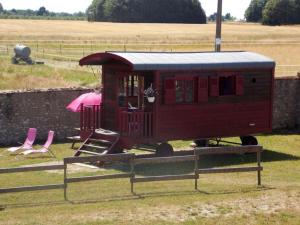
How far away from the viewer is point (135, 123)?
64.4 feet

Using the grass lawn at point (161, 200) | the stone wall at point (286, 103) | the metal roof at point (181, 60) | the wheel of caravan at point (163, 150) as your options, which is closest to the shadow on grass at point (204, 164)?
the grass lawn at point (161, 200)

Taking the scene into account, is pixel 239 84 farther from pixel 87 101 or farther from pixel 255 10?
pixel 255 10

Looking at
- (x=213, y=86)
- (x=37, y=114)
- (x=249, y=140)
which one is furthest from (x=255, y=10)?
(x=213, y=86)

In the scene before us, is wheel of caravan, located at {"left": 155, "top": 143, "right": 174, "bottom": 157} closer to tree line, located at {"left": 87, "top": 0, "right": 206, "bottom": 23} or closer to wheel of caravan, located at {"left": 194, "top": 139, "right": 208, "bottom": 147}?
wheel of caravan, located at {"left": 194, "top": 139, "right": 208, "bottom": 147}

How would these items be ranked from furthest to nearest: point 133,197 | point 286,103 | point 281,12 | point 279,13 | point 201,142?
point 279,13 < point 281,12 < point 286,103 < point 201,142 < point 133,197

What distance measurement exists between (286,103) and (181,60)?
9.54 metres

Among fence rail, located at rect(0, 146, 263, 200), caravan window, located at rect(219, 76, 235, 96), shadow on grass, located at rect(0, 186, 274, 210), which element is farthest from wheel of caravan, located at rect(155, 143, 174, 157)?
shadow on grass, located at rect(0, 186, 274, 210)

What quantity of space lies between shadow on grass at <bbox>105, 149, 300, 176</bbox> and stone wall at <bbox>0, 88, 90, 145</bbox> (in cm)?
553

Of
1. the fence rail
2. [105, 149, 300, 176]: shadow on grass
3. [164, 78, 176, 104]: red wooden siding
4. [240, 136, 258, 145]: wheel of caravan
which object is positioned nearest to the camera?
the fence rail

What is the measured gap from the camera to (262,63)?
857 inches

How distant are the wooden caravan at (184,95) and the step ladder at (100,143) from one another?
26 centimetres

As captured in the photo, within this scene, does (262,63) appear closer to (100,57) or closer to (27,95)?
(100,57)

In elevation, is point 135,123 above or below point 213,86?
below

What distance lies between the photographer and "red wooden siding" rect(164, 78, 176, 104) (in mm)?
19817
